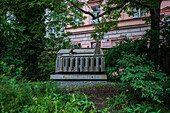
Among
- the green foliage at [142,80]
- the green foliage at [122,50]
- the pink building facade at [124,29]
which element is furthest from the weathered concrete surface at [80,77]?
the pink building facade at [124,29]

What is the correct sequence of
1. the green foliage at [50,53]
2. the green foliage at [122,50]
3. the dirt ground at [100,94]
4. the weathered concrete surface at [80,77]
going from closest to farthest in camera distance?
the weathered concrete surface at [80,77] < the dirt ground at [100,94] < the green foliage at [122,50] < the green foliage at [50,53]

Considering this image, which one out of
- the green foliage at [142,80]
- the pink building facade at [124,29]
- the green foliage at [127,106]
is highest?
the pink building facade at [124,29]

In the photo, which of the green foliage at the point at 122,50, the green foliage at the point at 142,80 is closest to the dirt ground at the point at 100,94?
the green foliage at the point at 142,80

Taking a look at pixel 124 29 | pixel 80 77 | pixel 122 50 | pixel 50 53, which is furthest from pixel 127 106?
pixel 124 29

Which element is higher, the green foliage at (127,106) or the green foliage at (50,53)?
the green foliage at (50,53)

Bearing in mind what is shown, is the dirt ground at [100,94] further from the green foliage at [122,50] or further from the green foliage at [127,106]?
the green foliage at [122,50]

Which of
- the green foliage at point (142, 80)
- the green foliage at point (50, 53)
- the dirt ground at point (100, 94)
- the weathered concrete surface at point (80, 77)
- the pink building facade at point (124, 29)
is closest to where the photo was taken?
the weathered concrete surface at point (80, 77)

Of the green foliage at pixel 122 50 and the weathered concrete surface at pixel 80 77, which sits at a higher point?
the green foliage at pixel 122 50

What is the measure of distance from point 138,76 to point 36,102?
2.14 m

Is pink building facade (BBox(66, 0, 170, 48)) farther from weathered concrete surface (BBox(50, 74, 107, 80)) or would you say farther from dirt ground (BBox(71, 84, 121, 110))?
weathered concrete surface (BBox(50, 74, 107, 80))

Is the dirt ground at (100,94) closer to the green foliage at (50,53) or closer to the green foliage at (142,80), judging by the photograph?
the green foliage at (142,80)

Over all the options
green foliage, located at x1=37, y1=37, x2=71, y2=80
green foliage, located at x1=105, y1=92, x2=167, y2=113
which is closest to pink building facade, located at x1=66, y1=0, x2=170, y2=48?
green foliage, located at x1=37, y1=37, x2=71, y2=80

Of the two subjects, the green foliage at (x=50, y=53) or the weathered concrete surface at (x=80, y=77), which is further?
the green foliage at (x=50, y=53)

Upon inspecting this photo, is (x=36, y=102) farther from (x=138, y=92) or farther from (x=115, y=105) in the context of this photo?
(x=138, y=92)
